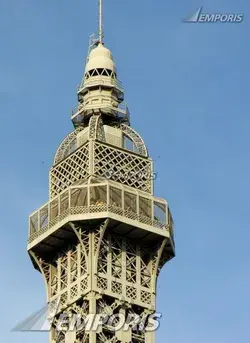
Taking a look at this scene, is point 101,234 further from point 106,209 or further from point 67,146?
point 67,146

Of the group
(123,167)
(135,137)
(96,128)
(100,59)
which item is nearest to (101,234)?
(123,167)

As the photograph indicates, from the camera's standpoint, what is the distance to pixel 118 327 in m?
119

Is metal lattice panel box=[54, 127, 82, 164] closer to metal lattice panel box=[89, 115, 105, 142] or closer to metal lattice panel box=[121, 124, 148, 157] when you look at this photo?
metal lattice panel box=[89, 115, 105, 142]

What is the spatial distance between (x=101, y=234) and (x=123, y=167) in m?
7.86

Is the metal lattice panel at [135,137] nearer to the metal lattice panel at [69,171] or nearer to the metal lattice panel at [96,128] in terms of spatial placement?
the metal lattice panel at [96,128]

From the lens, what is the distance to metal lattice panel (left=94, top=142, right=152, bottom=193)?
12556 cm

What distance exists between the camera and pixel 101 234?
396 ft

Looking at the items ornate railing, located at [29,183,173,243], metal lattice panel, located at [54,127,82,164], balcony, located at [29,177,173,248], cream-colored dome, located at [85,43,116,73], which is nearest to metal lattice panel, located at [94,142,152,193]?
balcony, located at [29,177,173,248]

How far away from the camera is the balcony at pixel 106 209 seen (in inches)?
4779

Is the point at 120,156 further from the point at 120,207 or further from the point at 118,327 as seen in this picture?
the point at 118,327

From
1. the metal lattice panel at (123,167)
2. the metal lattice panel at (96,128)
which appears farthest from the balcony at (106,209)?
the metal lattice panel at (96,128)

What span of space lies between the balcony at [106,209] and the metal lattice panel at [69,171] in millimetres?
1856

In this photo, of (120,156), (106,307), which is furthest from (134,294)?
(120,156)

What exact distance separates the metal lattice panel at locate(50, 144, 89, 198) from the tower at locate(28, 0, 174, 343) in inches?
3.0
